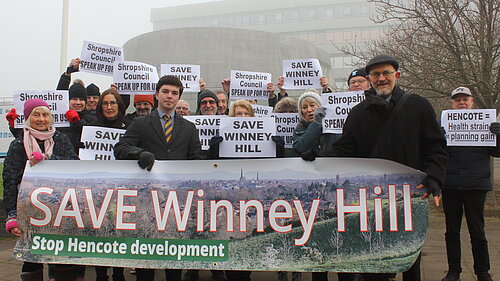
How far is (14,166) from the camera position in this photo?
13.5 ft

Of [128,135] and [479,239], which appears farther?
[479,239]

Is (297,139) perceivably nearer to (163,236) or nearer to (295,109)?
(295,109)

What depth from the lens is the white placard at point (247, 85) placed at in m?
6.38

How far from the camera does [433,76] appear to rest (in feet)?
34.1

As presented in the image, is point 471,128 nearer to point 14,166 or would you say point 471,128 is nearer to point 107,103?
point 107,103

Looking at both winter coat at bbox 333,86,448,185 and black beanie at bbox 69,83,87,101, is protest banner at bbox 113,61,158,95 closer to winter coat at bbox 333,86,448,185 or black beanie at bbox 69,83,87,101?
black beanie at bbox 69,83,87,101

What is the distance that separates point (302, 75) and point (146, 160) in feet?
11.0

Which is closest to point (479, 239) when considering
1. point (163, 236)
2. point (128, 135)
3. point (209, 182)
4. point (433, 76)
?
point (209, 182)

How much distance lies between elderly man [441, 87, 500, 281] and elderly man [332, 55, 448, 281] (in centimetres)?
157

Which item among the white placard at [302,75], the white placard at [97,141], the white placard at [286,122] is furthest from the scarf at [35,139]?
the white placard at [302,75]

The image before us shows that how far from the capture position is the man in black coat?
3.91m

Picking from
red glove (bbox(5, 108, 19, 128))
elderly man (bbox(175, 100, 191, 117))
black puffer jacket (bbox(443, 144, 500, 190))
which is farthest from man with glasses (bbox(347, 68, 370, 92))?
red glove (bbox(5, 108, 19, 128))

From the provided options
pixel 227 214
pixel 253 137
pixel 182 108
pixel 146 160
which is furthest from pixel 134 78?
pixel 227 214

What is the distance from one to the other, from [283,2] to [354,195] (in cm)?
9810
